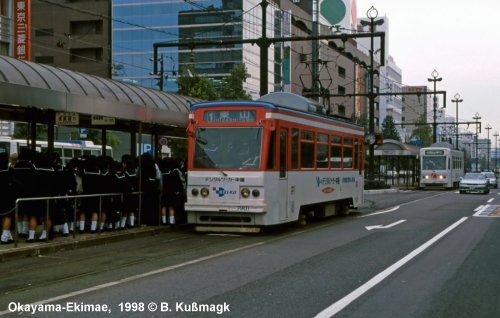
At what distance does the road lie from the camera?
755 cm

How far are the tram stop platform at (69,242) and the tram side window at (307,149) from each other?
3920mm

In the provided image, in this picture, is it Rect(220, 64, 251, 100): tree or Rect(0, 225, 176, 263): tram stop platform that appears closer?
Rect(0, 225, 176, 263): tram stop platform

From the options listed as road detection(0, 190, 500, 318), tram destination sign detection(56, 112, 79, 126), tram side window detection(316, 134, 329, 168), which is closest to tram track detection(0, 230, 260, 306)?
road detection(0, 190, 500, 318)

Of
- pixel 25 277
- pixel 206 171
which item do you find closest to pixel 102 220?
pixel 206 171

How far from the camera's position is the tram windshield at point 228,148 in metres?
15.1

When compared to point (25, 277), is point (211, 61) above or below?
above

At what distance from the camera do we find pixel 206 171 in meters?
15.4

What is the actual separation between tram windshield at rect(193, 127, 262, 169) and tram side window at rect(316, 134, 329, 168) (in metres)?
3.33

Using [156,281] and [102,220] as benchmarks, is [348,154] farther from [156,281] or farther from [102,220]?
[156,281]

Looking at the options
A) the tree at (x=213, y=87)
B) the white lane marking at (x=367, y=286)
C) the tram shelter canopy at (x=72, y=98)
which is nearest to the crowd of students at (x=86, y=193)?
the tram shelter canopy at (x=72, y=98)

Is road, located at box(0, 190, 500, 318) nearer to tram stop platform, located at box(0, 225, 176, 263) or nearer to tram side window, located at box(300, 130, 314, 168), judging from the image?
tram stop platform, located at box(0, 225, 176, 263)

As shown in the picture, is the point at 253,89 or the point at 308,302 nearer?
the point at 308,302

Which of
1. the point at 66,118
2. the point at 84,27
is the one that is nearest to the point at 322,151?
the point at 66,118

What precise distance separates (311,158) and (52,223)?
7131mm
